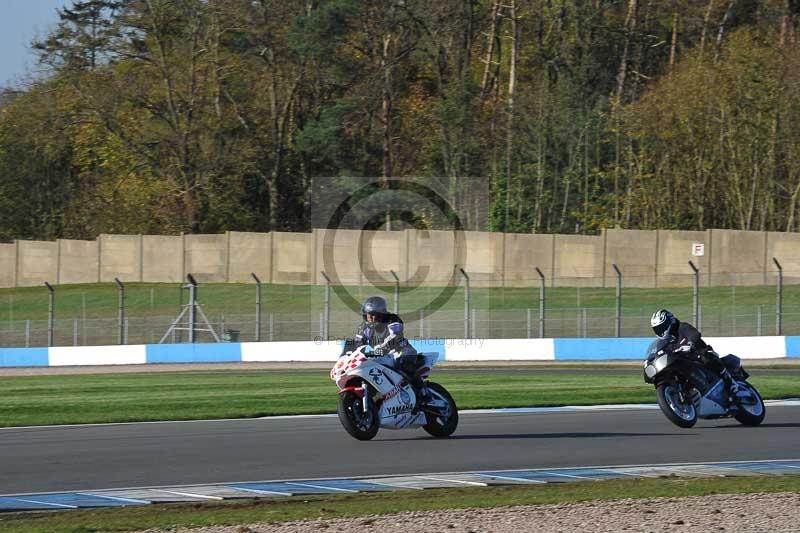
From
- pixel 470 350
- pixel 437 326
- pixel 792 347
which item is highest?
pixel 437 326

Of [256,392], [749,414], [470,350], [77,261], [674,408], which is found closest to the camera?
[674,408]

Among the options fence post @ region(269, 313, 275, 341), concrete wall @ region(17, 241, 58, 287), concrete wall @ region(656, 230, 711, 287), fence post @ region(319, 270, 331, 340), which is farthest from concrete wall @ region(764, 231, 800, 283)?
concrete wall @ region(17, 241, 58, 287)

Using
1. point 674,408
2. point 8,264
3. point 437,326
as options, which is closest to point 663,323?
point 674,408

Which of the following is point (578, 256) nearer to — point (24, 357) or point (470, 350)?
point (470, 350)

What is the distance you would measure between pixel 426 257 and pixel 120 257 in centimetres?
1447

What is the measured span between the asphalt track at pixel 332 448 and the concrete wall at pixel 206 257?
33687 mm

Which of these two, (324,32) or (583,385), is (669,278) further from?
(324,32)

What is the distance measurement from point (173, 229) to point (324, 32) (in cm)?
1166

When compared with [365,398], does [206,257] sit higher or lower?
higher

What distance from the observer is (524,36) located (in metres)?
59.3

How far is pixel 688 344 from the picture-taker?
15.0 m

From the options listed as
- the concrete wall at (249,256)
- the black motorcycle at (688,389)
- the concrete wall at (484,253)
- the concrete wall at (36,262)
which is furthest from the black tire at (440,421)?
the concrete wall at (36,262)

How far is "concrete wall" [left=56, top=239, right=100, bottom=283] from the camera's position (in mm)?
52625

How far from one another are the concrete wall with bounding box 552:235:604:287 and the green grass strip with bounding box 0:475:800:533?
34155 millimetres
